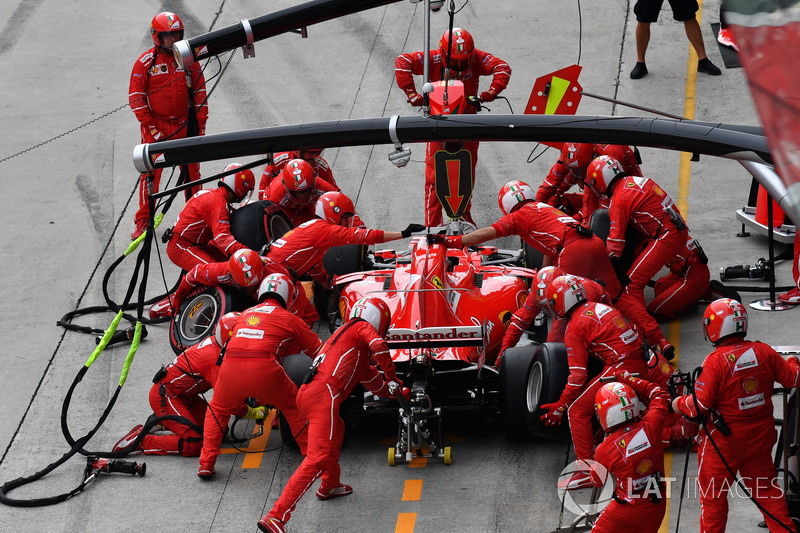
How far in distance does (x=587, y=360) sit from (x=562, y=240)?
1.99 metres

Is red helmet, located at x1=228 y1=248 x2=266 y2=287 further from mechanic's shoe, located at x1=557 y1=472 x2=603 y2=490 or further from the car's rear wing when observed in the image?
mechanic's shoe, located at x1=557 y1=472 x2=603 y2=490

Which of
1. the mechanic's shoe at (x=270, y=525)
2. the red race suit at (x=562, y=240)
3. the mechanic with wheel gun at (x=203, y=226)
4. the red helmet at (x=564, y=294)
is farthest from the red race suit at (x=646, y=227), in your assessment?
the mechanic's shoe at (x=270, y=525)

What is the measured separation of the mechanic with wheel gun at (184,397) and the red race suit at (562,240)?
2942 mm

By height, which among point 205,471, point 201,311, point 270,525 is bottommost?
point 205,471

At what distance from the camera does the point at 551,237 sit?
33.4 feet

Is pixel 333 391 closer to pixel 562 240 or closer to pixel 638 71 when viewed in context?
pixel 562 240

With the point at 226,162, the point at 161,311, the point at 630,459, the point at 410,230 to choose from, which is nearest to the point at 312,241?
the point at 410,230

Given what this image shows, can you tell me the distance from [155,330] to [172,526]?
3346mm

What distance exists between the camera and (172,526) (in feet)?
27.2

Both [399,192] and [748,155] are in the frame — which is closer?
[748,155]

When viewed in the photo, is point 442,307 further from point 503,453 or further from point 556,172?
point 556,172

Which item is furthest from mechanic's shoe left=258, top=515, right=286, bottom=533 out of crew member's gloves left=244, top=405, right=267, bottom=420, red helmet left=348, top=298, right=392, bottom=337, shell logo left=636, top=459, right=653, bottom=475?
shell logo left=636, top=459, right=653, bottom=475

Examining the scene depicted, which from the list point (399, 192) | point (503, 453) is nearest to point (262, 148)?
point (503, 453)

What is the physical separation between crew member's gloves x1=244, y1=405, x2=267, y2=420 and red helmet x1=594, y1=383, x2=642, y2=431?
10.9ft
